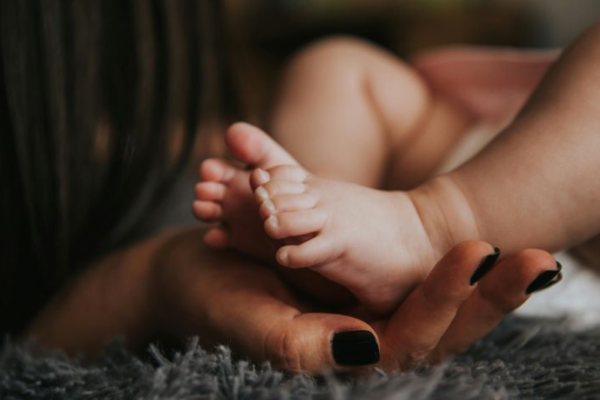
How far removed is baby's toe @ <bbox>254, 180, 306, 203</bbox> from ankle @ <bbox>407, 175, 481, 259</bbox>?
87 millimetres

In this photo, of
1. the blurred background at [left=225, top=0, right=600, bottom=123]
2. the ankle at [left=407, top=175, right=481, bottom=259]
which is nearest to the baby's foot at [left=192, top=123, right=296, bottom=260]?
the ankle at [left=407, top=175, right=481, bottom=259]

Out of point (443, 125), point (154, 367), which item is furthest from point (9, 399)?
point (443, 125)

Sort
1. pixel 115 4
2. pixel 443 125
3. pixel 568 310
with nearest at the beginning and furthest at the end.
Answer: pixel 568 310 → pixel 115 4 → pixel 443 125

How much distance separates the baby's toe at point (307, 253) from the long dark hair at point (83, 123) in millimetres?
334

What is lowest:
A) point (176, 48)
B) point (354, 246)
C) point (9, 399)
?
point (9, 399)

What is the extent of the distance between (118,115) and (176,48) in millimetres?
103

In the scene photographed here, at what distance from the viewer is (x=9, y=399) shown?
450mm

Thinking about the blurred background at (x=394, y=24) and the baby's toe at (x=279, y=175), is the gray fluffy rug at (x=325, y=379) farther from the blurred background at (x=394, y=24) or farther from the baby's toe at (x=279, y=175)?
the blurred background at (x=394, y=24)

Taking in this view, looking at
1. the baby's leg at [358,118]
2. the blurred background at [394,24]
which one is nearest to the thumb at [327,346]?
the baby's leg at [358,118]

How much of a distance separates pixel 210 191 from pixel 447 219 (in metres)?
0.17

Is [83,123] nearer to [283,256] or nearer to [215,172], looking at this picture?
[215,172]

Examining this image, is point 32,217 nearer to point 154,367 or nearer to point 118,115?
point 118,115

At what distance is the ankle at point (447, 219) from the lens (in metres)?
0.44

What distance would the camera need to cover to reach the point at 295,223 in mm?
391
